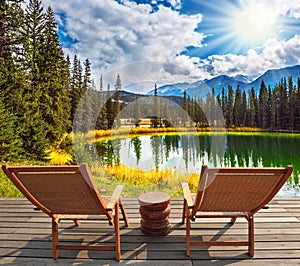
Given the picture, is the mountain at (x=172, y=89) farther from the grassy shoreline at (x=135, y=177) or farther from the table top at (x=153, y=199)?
the table top at (x=153, y=199)

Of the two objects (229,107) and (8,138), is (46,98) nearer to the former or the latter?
(8,138)

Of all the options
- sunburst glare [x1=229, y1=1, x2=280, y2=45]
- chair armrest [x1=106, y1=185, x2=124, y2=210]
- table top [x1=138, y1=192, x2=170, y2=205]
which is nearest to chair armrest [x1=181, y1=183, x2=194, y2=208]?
table top [x1=138, y1=192, x2=170, y2=205]

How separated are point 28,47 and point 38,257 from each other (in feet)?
22.4

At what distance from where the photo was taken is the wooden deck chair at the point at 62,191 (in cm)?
156

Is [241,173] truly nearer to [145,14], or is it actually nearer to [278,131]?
[145,14]

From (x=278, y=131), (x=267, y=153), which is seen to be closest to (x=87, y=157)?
(x=267, y=153)

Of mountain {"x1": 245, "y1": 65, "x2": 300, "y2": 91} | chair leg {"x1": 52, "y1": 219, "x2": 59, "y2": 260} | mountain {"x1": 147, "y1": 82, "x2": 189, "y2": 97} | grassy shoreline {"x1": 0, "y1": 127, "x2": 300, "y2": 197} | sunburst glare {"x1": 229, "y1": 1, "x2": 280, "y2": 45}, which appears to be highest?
sunburst glare {"x1": 229, "y1": 1, "x2": 280, "y2": 45}

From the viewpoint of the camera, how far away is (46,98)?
8.05m

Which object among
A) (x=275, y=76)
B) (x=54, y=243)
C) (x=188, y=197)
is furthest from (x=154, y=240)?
(x=275, y=76)

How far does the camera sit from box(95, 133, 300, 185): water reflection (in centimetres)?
559

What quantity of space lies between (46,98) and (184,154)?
4574 mm

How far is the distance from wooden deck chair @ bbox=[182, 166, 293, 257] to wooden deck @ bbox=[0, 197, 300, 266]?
0.11m

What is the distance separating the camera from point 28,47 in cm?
731

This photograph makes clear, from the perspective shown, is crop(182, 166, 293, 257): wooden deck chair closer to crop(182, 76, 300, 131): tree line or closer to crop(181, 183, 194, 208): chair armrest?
crop(181, 183, 194, 208): chair armrest
